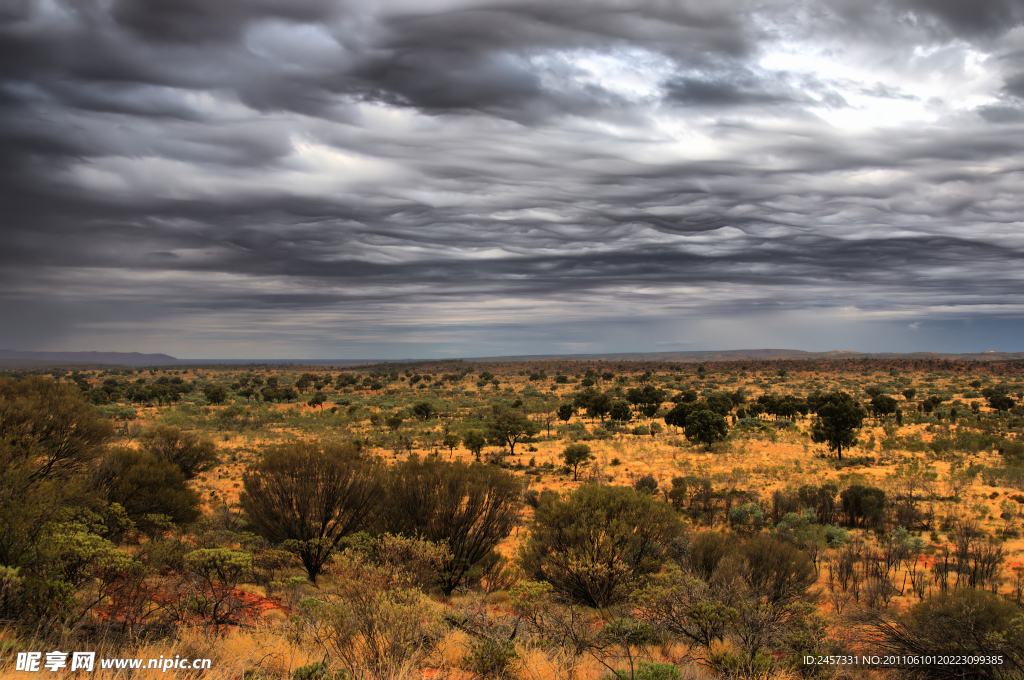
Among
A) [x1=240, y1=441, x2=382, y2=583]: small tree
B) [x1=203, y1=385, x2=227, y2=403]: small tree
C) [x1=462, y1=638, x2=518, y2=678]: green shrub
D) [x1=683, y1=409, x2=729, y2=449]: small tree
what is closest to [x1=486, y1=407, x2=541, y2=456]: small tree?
[x1=683, y1=409, x2=729, y2=449]: small tree

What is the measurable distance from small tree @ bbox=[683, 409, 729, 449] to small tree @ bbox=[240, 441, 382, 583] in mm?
24868

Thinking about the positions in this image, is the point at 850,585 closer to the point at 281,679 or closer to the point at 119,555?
the point at 281,679

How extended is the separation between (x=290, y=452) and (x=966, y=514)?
25.9 metres

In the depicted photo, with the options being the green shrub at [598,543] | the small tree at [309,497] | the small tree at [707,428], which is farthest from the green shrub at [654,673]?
the small tree at [707,428]

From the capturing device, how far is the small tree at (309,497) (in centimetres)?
1788

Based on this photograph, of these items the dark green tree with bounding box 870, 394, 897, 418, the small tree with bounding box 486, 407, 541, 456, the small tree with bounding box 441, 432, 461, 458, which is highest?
the dark green tree with bounding box 870, 394, 897, 418

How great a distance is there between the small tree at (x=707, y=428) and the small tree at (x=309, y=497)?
24.9 meters

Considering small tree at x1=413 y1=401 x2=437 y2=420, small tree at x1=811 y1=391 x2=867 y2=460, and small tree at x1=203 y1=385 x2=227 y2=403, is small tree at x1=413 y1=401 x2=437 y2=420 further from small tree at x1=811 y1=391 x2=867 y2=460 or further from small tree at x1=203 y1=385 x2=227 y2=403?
small tree at x1=811 y1=391 x2=867 y2=460

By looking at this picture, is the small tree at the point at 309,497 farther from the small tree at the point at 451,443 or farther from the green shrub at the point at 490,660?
the small tree at the point at 451,443

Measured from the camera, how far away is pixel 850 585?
15.3 meters

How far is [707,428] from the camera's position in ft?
118

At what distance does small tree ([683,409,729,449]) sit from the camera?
35969 mm

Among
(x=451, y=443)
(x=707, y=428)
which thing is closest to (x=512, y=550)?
(x=451, y=443)

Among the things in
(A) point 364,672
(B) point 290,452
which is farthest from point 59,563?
(B) point 290,452
